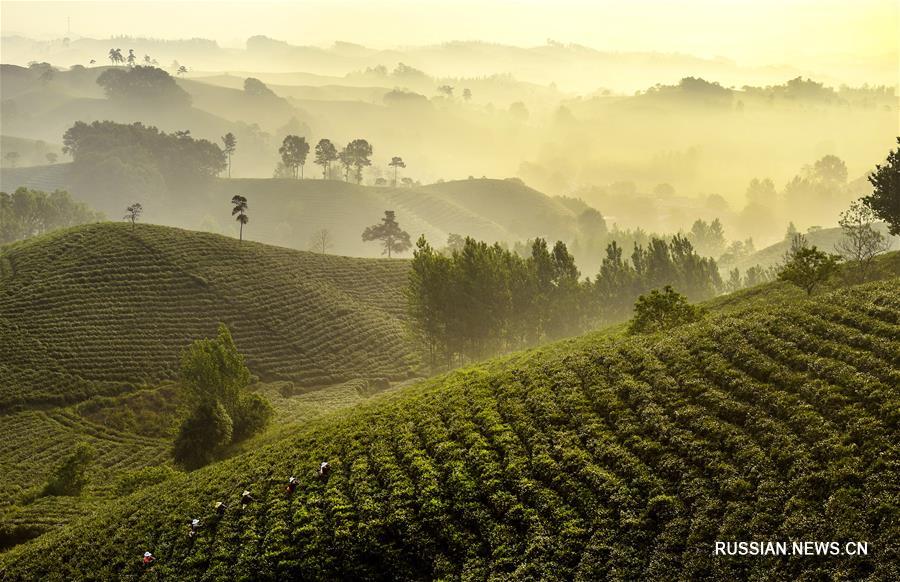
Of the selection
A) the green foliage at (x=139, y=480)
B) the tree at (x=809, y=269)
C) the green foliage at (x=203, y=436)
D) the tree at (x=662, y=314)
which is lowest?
the green foliage at (x=139, y=480)

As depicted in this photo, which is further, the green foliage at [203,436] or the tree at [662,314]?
the green foliage at [203,436]

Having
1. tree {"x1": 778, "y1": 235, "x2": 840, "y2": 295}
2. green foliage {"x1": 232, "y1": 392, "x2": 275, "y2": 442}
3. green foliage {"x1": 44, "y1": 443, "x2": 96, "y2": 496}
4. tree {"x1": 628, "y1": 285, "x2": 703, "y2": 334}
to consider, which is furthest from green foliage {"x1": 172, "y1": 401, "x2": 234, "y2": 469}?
tree {"x1": 778, "y1": 235, "x2": 840, "y2": 295}

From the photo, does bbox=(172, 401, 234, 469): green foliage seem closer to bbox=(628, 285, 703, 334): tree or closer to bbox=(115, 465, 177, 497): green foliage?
bbox=(115, 465, 177, 497): green foliage

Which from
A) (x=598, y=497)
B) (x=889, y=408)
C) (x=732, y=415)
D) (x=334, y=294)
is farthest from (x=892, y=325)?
(x=334, y=294)

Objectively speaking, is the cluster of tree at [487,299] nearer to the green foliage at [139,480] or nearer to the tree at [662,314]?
the tree at [662,314]

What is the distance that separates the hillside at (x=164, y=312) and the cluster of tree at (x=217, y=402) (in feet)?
74.7

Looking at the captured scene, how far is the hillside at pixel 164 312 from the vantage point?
80562 millimetres

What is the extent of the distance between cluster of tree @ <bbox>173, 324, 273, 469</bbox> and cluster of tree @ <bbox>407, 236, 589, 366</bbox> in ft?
108

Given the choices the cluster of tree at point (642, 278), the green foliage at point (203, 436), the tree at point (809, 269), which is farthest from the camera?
the cluster of tree at point (642, 278)

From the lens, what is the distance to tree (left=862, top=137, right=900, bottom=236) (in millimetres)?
62719

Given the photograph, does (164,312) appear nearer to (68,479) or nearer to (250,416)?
(250,416)

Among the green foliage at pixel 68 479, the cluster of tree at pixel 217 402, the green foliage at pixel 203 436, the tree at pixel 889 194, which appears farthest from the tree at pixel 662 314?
the green foliage at pixel 68 479

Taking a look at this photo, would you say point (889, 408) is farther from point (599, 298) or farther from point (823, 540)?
point (599, 298)

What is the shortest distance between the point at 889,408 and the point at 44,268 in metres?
116
